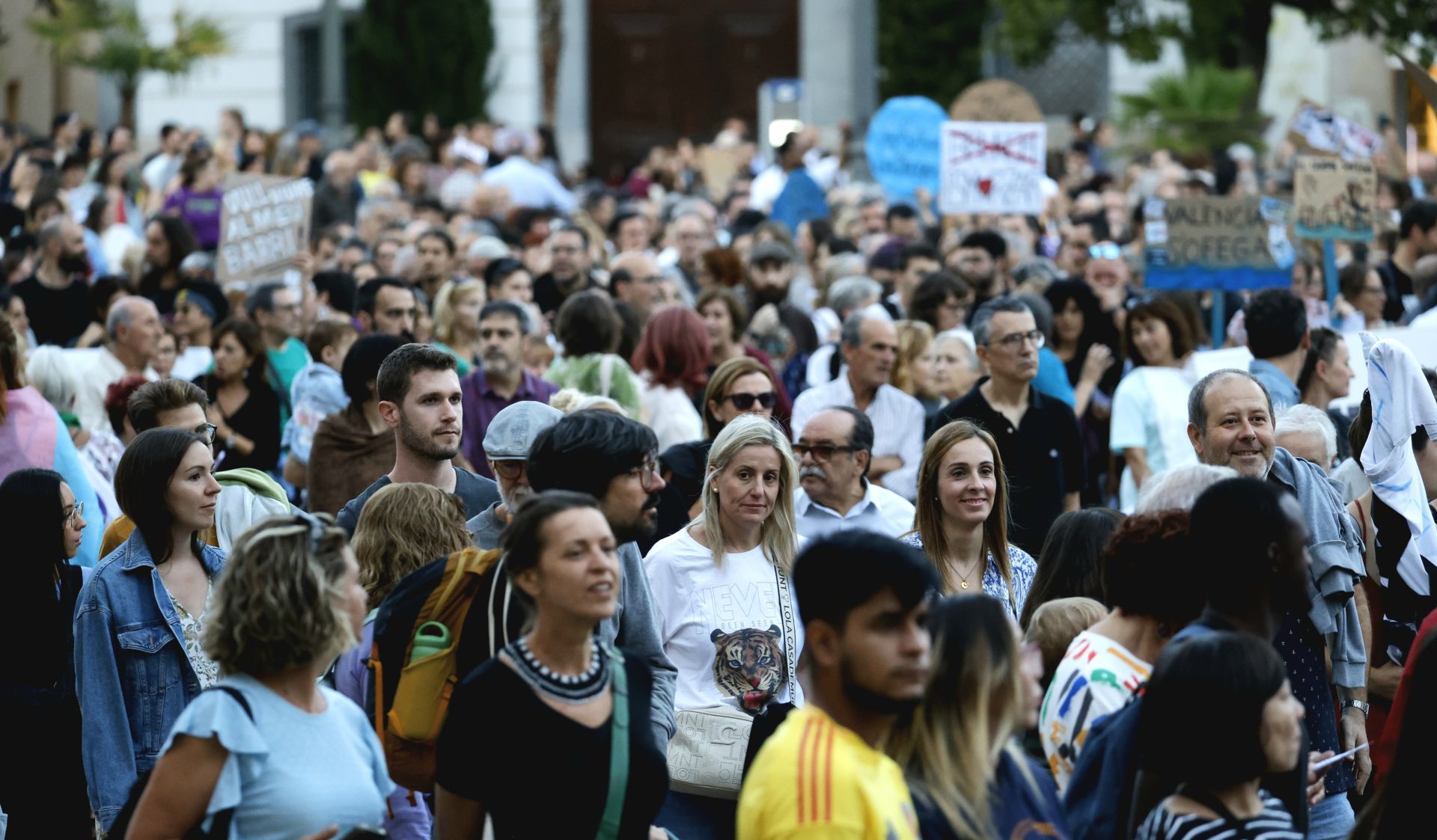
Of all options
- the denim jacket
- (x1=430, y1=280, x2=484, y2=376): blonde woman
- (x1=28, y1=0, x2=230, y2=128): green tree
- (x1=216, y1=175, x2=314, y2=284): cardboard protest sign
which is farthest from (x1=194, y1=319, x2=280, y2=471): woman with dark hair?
(x1=28, y1=0, x2=230, y2=128): green tree

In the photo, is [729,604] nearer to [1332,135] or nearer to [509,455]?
[509,455]

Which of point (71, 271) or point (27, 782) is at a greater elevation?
point (71, 271)

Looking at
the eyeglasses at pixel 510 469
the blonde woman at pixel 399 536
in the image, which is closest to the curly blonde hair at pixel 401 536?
the blonde woman at pixel 399 536

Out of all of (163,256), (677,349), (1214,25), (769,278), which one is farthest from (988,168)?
(1214,25)

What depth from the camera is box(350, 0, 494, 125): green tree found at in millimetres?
30656

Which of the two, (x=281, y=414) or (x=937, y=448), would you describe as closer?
(x=937, y=448)

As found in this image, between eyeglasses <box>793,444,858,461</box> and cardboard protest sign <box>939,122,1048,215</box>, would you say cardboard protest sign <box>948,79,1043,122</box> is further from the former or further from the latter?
eyeglasses <box>793,444,858,461</box>

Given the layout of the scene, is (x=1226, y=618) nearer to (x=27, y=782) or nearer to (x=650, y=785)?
(x=650, y=785)

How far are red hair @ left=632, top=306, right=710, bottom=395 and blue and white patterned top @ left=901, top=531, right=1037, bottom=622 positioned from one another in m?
3.04

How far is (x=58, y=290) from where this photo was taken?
40.0 ft

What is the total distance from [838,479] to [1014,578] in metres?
0.80

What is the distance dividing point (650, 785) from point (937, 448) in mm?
2470

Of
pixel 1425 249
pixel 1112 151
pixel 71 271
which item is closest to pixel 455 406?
pixel 71 271

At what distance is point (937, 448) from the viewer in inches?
248
